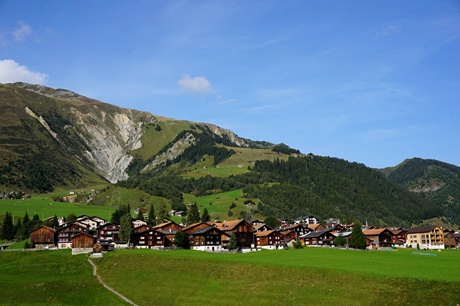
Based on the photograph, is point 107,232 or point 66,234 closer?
point 66,234

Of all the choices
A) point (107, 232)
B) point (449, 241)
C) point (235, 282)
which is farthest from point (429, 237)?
point (107, 232)

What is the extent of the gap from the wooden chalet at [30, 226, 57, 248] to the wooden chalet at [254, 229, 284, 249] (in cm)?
6271

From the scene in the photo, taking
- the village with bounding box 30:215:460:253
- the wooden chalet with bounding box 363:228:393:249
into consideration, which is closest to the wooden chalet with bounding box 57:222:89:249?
the village with bounding box 30:215:460:253

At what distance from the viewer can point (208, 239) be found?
133875 millimetres

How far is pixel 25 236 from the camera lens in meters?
152

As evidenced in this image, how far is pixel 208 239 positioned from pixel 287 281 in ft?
223

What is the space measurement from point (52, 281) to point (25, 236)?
262 ft

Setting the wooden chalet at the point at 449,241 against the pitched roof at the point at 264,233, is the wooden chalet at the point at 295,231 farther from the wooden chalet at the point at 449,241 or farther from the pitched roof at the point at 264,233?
the wooden chalet at the point at 449,241

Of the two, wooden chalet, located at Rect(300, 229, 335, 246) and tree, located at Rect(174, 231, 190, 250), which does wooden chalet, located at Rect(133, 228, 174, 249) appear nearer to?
tree, located at Rect(174, 231, 190, 250)

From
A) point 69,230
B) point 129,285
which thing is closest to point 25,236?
point 69,230

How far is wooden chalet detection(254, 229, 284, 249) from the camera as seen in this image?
14350cm

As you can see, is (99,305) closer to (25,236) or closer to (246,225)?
(246,225)

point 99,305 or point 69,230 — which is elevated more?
point 69,230

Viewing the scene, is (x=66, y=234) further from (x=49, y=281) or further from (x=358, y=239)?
(x=358, y=239)
